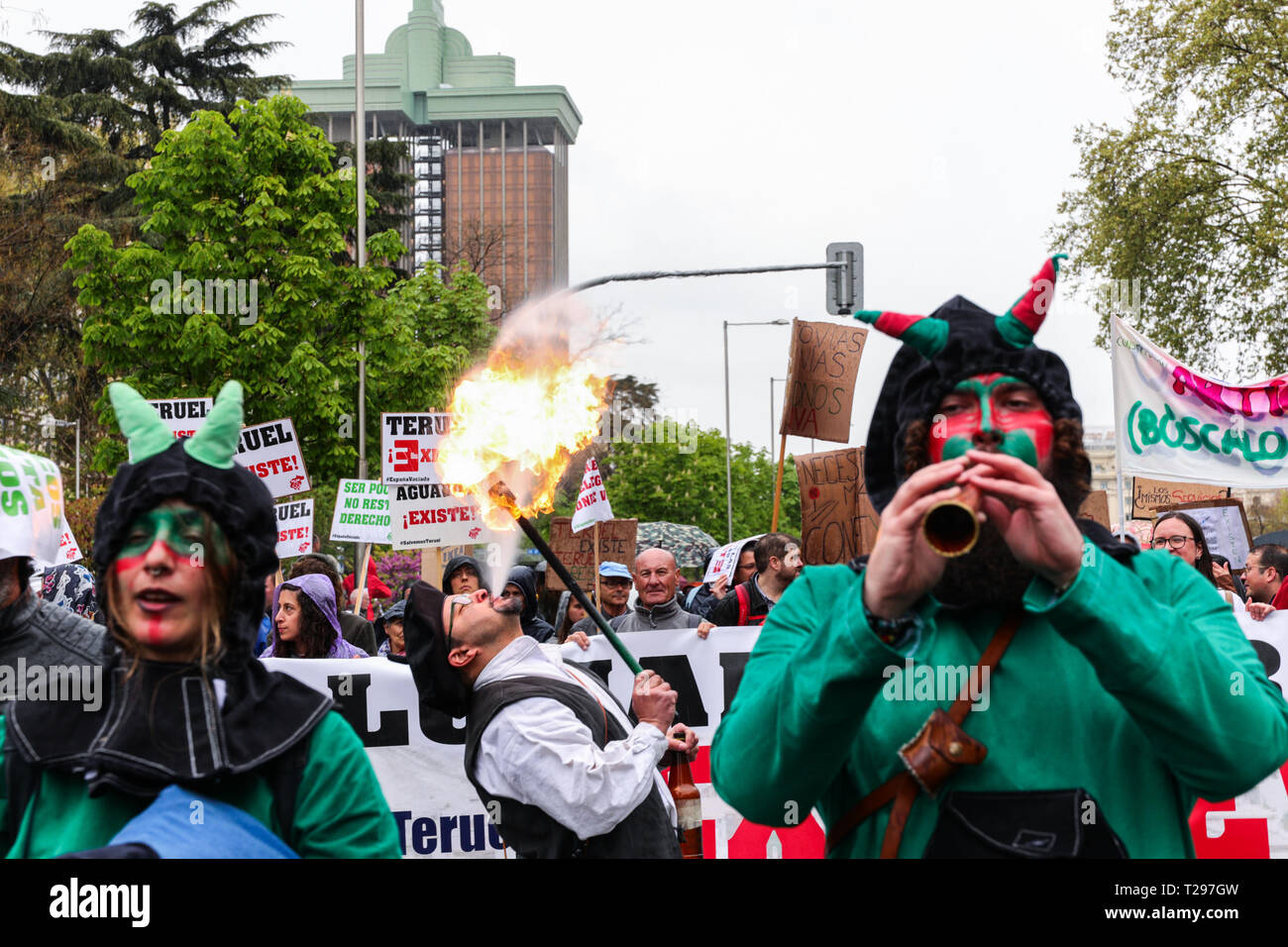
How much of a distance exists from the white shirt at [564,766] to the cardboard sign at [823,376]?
460cm

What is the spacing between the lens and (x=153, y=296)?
1938 cm

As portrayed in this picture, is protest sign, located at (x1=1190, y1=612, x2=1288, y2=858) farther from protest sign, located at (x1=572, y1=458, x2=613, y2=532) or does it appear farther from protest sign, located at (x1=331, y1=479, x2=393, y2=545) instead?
protest sign, located at (x1=331, y1=479, x2=393, y2=545)

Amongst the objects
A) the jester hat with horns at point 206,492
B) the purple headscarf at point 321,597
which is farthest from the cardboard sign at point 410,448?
the jester hat with horns at point 206,492

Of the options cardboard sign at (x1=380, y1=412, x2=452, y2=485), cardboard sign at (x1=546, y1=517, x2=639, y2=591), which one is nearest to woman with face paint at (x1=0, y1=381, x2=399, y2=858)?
cardboard sign at (x1=380, y1=412, x2=452, y2=485)

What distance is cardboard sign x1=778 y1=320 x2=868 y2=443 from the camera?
8.34 m

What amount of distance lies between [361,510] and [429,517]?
383cm

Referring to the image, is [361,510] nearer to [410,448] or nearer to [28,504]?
[410,448]

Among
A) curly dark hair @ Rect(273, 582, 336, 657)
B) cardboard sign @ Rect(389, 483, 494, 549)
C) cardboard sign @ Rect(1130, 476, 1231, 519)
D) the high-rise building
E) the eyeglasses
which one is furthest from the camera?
the high-rise building

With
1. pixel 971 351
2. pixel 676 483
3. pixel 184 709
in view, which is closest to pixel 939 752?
pixel 971 351

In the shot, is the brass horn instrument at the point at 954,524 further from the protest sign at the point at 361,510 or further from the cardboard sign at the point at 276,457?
the protest sign at the point at 361,510

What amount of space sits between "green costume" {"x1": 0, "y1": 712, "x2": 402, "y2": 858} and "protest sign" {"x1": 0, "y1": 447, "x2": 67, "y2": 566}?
1.32 metres

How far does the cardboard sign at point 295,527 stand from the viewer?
9.95 meters

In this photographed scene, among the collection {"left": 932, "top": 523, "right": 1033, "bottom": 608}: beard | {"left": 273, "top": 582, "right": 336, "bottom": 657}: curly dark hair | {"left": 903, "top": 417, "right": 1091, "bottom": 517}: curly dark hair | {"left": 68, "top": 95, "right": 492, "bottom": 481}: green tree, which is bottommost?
{"left": 273, "top": 582, "right": 336, "bottom": 657}: curly dark hair

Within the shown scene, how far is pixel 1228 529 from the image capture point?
9.55 m
